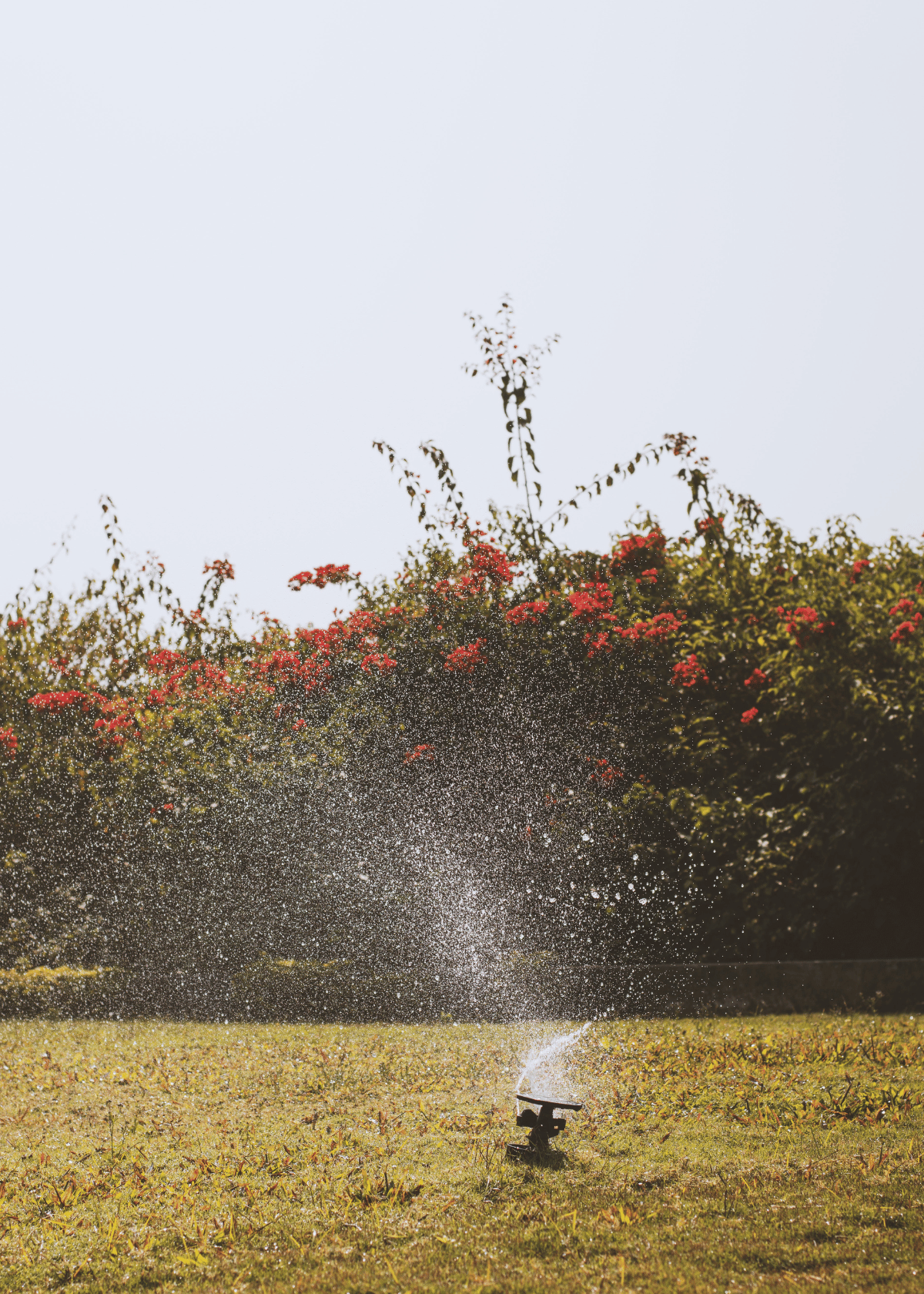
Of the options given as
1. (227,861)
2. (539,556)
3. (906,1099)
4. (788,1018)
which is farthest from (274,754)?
(906,1099)

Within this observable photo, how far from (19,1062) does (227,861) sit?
91.0 inches

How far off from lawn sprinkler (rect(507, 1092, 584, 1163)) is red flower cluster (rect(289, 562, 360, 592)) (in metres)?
6.54

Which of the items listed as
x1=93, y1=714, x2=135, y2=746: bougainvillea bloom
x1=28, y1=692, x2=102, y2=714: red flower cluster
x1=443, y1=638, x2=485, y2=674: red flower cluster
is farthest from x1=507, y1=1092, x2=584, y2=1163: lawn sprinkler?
x1=28, y1=692, x2=102, y2=714: red flower cluster

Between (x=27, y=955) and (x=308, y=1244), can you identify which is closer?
(x=308, y=1244)

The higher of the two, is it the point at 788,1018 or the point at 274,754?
the point at 274,754

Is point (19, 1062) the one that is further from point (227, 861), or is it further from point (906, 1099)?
point (906, 1099)

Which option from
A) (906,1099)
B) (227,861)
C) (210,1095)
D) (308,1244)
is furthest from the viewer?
(227,861)

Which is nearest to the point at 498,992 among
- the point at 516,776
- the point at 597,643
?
the point at 516,776

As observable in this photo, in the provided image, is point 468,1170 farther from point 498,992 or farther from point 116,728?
point 116,728

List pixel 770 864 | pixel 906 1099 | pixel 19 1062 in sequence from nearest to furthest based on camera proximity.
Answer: pixel 906 1099
pixel 19 1062
pixel 770 864

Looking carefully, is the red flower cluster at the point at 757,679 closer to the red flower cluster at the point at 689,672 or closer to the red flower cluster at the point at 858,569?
the red flower cluster at the point at 689,672

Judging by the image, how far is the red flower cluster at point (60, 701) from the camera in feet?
31.9

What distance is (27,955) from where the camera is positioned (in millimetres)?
9844

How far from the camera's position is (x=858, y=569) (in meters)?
7.92
